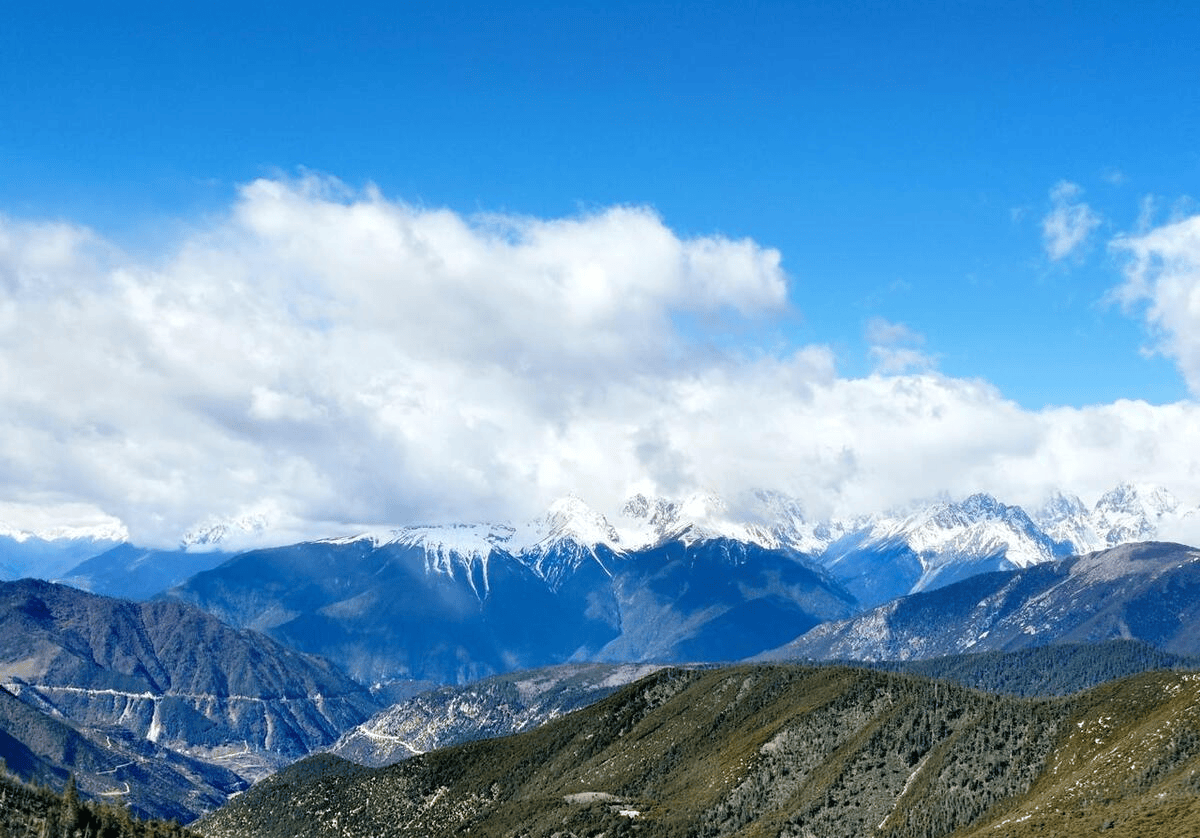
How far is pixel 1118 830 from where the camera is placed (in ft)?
652

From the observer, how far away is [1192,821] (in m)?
187

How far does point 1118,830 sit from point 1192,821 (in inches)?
589
